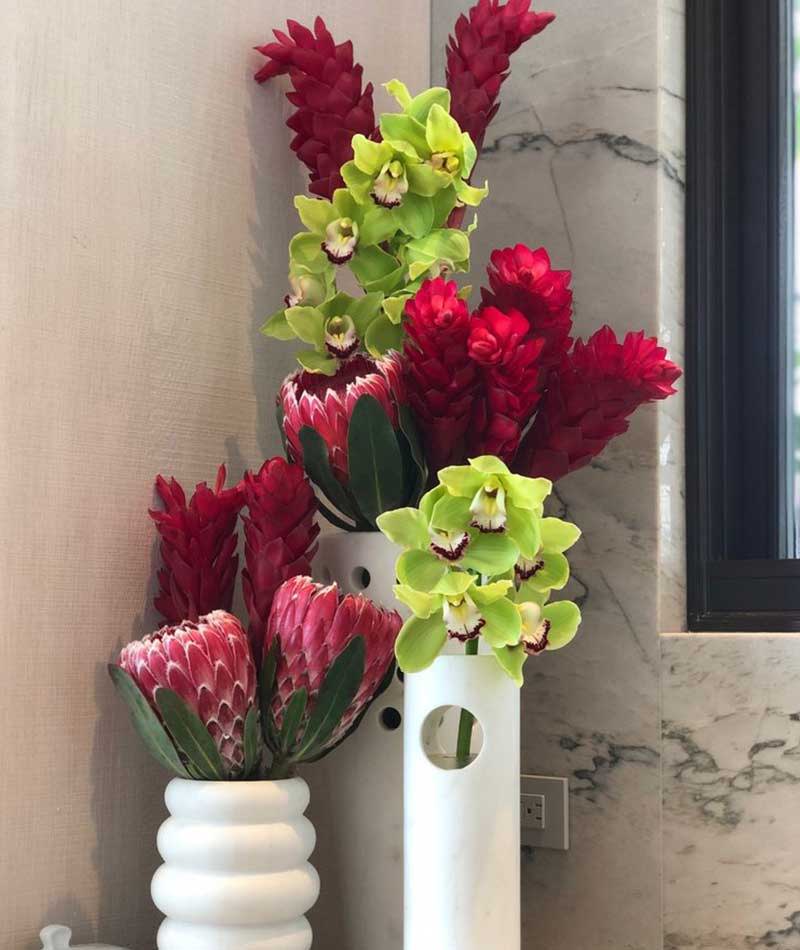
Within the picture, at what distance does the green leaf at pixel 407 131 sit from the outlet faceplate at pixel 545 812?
2.24 ft

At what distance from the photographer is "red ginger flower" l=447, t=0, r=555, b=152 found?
1.24m

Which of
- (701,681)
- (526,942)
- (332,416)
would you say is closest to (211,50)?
(332,416)

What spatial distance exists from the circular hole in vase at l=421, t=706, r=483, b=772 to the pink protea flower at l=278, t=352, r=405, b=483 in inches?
9.5

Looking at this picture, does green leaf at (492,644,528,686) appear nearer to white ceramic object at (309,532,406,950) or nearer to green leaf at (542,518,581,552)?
green leaf at (542,518,581,552)

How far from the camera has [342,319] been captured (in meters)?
1.17

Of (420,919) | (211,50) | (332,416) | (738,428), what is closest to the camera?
(420,919)

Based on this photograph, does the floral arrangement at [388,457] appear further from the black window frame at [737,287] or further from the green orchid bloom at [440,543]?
the black window frame at [737,287]

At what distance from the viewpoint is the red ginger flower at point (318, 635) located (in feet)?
3.49

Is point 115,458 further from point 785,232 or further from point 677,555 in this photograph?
point 785,232

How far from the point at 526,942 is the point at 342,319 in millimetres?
719

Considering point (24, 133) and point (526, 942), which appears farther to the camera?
point (526, 942)

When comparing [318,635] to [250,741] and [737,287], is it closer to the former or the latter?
[250,741]

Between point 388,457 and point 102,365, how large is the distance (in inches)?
11.2

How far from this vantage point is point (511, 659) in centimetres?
99
